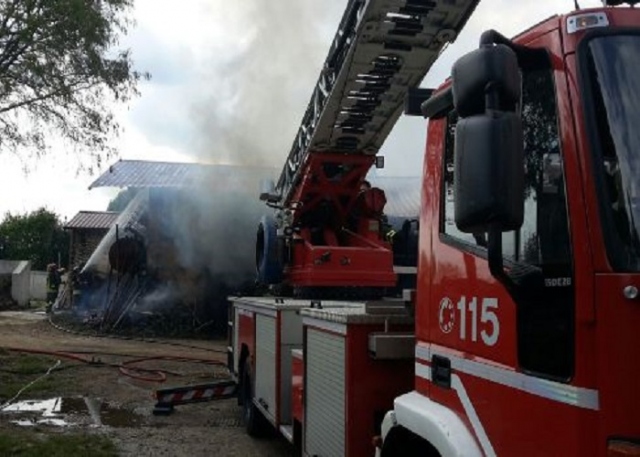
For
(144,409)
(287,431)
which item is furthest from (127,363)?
(287,431)

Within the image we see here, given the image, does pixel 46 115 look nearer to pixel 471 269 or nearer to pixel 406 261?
pixel 406 261

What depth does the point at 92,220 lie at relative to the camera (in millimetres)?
32125

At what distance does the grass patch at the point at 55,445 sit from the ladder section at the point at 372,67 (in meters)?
3.66

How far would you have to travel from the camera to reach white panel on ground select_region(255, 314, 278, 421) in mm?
6473

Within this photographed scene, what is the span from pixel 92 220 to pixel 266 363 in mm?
26943

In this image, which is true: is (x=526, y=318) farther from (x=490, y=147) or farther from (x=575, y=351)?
(x=490, y=147)

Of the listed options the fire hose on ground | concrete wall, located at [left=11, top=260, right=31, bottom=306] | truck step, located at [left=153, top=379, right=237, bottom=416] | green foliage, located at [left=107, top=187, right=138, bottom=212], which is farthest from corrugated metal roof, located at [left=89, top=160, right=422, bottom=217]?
concrete wall, located at [left=11, top=260, right=31, bottom=306]

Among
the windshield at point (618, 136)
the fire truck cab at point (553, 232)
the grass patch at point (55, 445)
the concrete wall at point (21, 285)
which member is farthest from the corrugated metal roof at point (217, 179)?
the concrete wall at point (21, 285)

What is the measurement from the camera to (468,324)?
2980mm

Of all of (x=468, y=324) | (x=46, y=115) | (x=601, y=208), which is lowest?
(x=468, y=324)

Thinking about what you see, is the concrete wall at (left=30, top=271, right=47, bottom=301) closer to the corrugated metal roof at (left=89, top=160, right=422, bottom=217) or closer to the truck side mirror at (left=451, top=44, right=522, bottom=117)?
the corrugated metal roof at (left=89, top=160, right=422, bottom=217)

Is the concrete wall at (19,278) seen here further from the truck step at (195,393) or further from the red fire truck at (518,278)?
the red fire truck at (518,278)

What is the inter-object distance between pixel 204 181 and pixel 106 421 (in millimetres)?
10750

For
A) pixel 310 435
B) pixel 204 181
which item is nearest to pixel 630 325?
pixel 310 435
